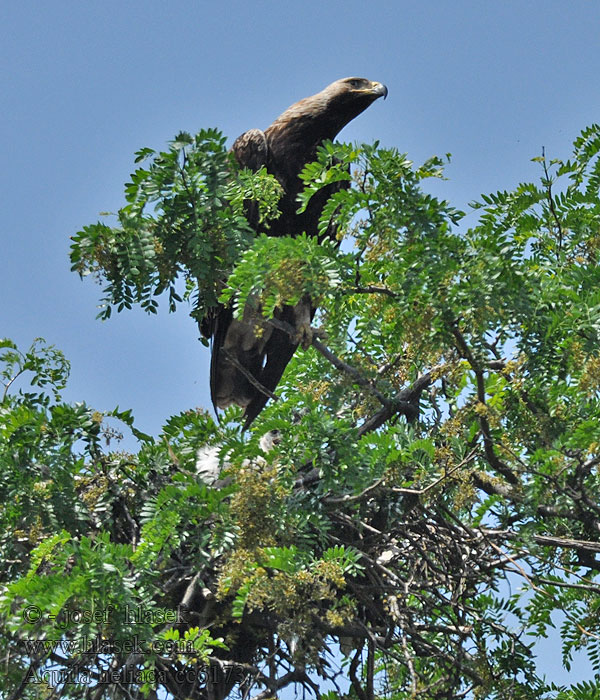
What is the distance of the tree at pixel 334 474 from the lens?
3.37m

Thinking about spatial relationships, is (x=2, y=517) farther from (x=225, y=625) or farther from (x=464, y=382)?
(x=464, y=382)

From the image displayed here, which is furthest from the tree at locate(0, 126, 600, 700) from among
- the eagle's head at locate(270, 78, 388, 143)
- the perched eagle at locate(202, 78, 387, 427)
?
the eagle's head at locate(270, 78, 388, 143)

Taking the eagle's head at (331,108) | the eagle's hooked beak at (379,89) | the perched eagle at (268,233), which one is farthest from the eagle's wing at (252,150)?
the eagle's hooked beak at (379,89)

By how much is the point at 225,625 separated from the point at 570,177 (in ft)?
7.77

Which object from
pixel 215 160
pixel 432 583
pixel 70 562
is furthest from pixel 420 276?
pixel 70 562

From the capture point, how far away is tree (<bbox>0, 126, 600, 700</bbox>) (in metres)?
3.37

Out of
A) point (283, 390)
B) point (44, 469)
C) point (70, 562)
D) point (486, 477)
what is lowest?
point (70, 562)

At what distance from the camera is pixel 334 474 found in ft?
12.4

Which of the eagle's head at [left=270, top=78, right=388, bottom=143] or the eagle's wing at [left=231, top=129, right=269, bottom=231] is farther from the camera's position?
the eagle's head at [left=270, top=78, right=388, bottom=143]

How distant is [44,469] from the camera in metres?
4.02

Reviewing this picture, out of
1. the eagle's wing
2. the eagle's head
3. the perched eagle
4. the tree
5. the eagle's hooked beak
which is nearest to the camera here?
the tree

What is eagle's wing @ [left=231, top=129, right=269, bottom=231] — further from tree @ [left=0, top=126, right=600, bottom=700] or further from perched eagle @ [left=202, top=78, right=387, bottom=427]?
tree @ [left=0, top=126, right=600, bottom=700]

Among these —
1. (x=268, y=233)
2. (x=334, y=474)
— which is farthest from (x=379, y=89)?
(x=334, y=474)

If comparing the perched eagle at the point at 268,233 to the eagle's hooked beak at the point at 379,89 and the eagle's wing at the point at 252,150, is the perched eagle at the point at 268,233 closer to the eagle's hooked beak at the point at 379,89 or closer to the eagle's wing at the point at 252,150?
the eagle's wing at the point at 252,150
